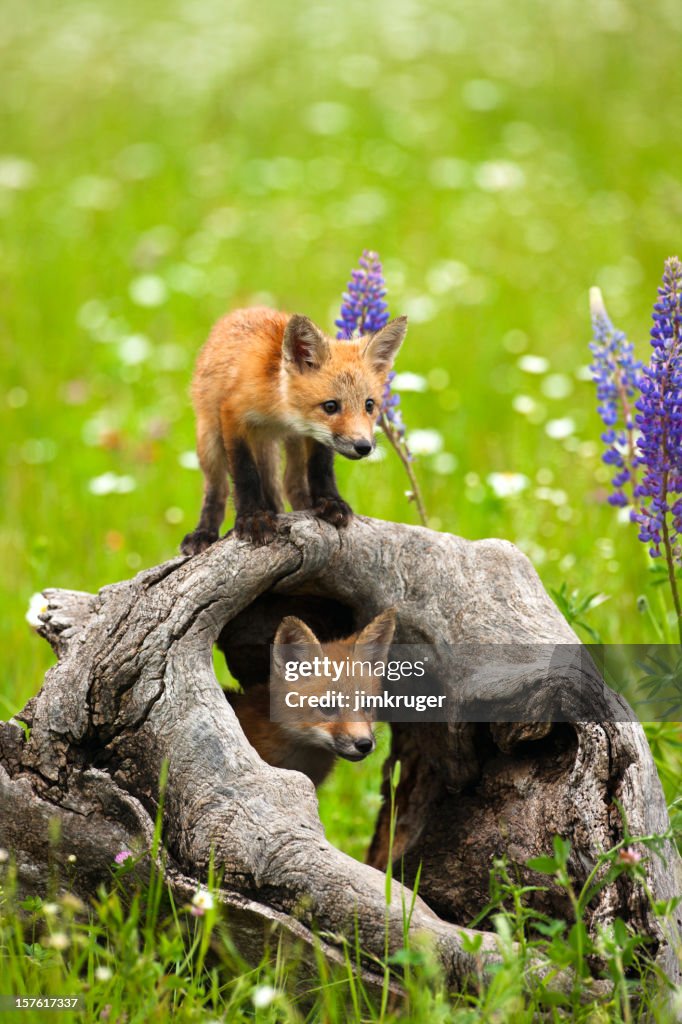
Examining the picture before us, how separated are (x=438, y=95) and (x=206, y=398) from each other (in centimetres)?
1081

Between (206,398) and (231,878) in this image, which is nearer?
(231,878)

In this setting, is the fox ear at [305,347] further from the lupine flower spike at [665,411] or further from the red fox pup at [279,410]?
the lupine flower spike at [665,411]

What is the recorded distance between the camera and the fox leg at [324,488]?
163 inches

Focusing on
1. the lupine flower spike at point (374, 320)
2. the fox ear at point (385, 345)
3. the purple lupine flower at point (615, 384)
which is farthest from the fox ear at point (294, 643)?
the purple lupine flower at point (615, 384)

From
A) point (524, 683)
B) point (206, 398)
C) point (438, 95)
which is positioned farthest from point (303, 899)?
point (438, 95)

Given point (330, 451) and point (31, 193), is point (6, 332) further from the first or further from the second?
point (330, 451)

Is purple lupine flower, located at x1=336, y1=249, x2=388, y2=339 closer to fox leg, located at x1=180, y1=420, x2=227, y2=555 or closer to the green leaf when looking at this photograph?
fox leg, located at x1=180, y1=420, x2=227, y2=555

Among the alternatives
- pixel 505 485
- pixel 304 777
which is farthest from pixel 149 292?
pixel 304 777

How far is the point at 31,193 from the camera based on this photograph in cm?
1185

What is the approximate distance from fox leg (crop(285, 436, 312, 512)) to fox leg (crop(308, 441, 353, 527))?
0.60 feet

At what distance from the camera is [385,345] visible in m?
→ 4.51

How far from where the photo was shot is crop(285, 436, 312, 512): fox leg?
4742mm

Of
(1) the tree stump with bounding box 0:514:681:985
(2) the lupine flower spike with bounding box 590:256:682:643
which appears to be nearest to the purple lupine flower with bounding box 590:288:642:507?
(2) the lupine flower spike with bounding box 590:256:682:643

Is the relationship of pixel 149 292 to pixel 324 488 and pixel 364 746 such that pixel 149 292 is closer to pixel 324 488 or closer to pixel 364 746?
pixel 324 488
